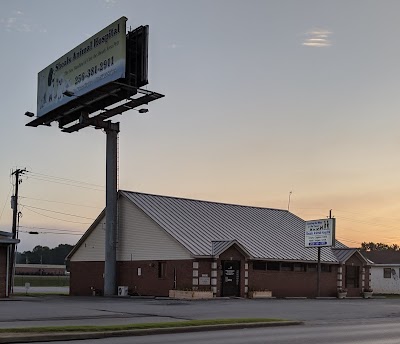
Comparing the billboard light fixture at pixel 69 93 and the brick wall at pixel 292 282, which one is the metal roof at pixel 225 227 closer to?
the brick wall at pixel 292 282

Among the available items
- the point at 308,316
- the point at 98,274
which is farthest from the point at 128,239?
the point at 308,316

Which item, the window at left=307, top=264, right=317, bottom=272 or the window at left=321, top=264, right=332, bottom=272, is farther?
the window at left=321, top=264, right=332, bottom=272

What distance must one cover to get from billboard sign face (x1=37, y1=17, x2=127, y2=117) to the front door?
1437cm

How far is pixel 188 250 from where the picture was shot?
131 ft

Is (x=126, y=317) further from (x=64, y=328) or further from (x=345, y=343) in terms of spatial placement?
(x=345, y=343)

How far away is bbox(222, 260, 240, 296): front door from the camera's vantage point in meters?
41.6

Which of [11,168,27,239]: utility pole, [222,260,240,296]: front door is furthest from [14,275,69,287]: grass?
[222,260,240,296]: front door

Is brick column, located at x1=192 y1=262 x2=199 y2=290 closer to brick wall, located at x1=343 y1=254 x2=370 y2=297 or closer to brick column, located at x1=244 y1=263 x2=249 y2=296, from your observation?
brick column, located at x1=244 y1=263 x2=249 y2=296

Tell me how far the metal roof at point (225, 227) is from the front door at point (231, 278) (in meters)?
1.41

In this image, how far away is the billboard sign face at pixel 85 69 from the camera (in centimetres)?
3988

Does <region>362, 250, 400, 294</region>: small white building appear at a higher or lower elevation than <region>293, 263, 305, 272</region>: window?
lower

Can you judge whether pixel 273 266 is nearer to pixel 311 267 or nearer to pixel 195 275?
pixel 311 267

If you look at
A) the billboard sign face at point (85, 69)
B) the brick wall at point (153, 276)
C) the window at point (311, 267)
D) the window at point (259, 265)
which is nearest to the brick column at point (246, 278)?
the window at point (259, 265)

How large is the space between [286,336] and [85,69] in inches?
1175
